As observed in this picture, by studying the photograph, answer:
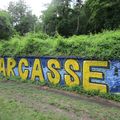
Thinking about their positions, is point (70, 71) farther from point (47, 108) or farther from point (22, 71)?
point (22, 71)

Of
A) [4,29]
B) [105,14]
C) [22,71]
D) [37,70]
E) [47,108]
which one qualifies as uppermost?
[105,14]

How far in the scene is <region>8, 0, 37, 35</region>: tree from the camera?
51969 millimetres

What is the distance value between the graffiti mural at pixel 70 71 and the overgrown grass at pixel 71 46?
0.84ft

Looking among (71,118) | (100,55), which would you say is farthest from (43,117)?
(100,55)

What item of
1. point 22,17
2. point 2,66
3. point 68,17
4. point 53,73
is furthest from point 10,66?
point 22,17

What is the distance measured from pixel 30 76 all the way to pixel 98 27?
933 inches

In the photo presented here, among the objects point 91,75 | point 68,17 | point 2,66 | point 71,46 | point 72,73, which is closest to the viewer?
point 91,75

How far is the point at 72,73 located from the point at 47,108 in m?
3.58

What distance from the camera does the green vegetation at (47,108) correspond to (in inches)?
316

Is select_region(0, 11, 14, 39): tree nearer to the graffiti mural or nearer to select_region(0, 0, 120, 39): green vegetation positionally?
select_region(0, 0, 120, 39): green vegetation

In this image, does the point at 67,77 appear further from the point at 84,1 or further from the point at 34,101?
the point at 84,1

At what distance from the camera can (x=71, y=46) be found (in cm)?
1270

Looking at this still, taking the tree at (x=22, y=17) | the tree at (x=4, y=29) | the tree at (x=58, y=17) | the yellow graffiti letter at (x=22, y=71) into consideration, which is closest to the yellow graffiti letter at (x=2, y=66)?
the yellow graffiti letter at (x=22, y=71)

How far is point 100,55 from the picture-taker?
11.0 m
